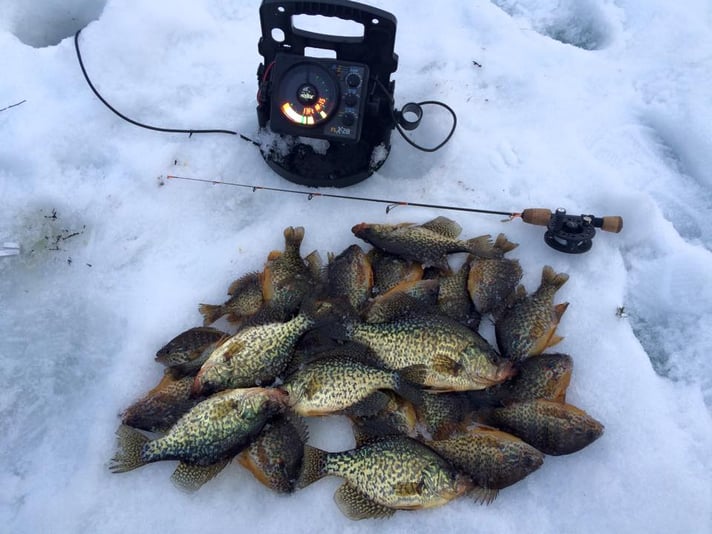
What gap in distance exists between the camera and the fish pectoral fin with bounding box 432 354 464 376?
100 inches

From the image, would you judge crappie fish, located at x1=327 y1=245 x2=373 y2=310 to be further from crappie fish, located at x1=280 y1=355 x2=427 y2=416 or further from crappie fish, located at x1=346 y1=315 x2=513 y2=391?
crappie fish, located at x1=280 y1=355 x2=427 y2=416

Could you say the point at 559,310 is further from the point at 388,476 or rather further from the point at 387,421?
the point at 388,476

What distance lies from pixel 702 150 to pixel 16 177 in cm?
435

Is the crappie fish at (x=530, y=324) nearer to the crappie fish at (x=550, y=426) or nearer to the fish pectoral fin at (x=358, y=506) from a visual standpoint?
the crappie fish at (x=550, y=426)

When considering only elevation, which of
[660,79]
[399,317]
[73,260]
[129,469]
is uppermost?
[660,79]

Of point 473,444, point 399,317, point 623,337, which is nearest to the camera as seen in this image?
point 473,444

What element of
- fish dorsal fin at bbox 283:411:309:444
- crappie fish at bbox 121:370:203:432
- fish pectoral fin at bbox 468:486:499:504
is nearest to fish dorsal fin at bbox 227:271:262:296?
crappie fish at bbox 121:370:203:432

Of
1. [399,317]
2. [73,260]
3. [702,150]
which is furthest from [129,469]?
[702,150]

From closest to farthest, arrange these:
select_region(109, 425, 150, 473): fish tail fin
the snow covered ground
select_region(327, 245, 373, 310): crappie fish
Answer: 1. select_region(109, 425, 150, 473): fish tail fin
2. the snow covered ground
3. select_region(327, 245, 373, 310): crappie fish

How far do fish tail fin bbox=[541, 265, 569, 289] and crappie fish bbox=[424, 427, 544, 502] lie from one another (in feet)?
2.83

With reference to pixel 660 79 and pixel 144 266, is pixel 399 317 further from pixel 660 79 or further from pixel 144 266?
pixel 660 79

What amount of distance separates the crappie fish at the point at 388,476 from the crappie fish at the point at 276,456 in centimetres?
5

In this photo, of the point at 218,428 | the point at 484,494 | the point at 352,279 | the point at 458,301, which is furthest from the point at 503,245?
the point at 218,428

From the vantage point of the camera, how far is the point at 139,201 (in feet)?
10.5
